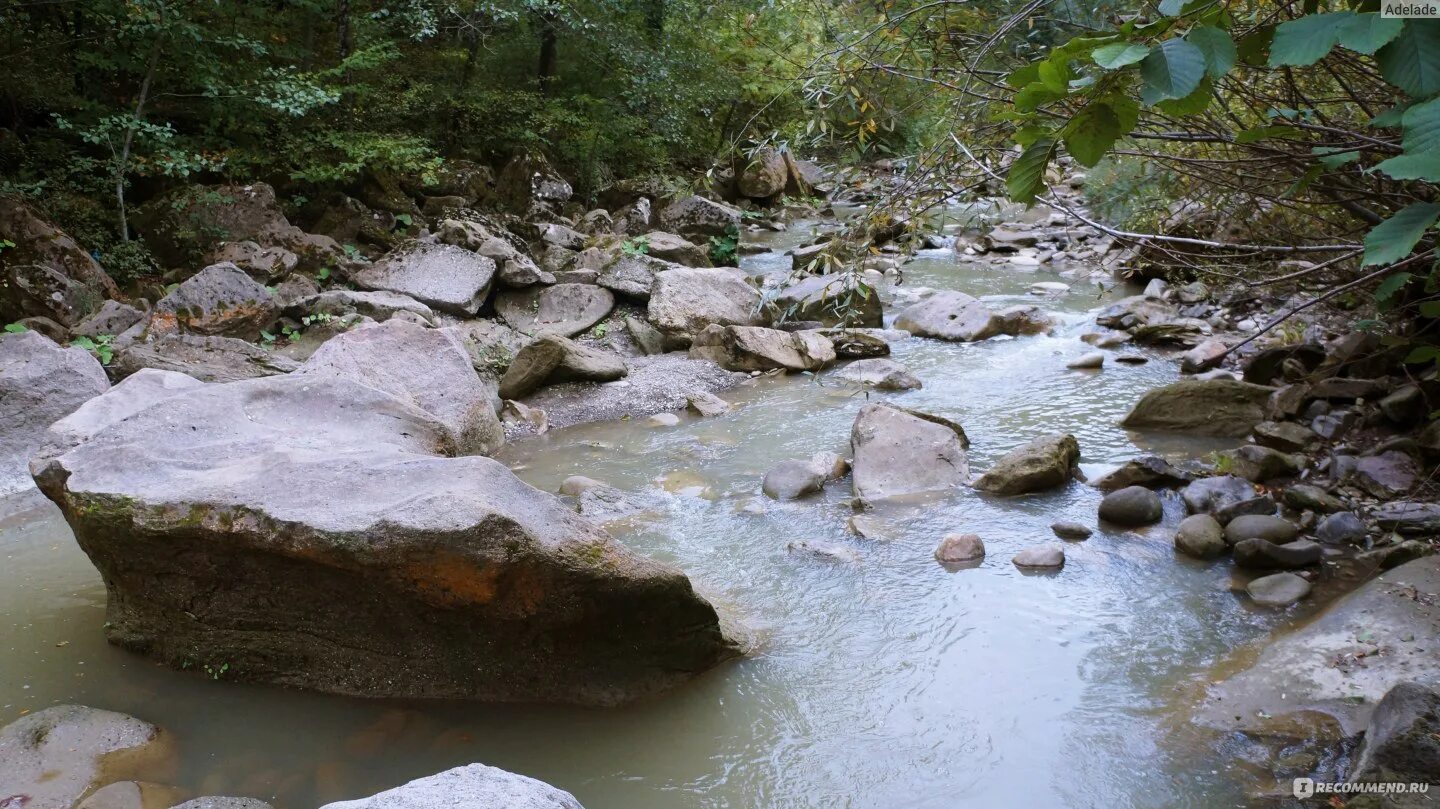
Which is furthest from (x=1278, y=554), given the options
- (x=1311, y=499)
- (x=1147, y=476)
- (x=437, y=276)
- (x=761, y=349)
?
(x=437, y=276)

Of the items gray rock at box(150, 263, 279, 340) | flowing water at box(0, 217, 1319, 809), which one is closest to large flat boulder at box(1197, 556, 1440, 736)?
flowing water at box(0, 217, 1319, 809)

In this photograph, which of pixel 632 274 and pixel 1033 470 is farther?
pixel 632 274

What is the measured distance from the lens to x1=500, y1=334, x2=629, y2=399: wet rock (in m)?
7.85

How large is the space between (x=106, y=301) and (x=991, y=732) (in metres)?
7.87

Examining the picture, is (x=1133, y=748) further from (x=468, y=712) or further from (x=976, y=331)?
(x=976, y=331)

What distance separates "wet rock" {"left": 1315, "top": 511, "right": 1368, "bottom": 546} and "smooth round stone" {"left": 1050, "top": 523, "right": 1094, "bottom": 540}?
3.49ft

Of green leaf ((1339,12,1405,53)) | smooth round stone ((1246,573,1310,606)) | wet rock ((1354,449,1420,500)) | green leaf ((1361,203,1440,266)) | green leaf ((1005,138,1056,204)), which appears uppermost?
green leaf ((1339,12,1405,53))

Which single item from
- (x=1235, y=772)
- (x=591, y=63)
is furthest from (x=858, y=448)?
(x=591, y=63)

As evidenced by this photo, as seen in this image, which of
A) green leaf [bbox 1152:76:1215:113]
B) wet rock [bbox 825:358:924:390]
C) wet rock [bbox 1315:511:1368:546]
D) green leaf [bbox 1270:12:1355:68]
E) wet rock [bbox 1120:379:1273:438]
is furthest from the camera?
wet rock [bbox 825:358:924:390]

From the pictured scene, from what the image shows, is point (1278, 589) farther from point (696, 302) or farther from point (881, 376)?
point (696, 302)

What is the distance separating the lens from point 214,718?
3.52 m

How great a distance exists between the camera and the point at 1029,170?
1830 mm

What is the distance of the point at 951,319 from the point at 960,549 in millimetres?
5035

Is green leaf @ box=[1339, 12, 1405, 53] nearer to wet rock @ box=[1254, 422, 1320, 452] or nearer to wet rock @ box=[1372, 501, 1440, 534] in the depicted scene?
wet rock @ box=[1372, 501, 1440, 534]
